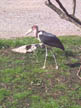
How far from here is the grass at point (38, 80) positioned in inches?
187

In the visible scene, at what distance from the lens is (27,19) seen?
10625 millimetres

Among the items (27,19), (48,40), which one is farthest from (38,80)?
(27,19)

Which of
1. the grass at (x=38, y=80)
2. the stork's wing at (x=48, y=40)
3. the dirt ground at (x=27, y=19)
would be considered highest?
the stork's wing at (x=48, y=40)

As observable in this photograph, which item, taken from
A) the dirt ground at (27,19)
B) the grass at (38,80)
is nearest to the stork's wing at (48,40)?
the grass at (38,80)

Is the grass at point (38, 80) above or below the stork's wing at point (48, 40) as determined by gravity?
below

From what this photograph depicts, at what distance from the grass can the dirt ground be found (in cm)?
222

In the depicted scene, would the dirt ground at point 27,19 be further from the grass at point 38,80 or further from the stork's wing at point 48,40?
the stork's wing at point 48,40

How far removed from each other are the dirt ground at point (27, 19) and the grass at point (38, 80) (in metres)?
2.22

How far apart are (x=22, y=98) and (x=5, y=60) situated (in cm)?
165

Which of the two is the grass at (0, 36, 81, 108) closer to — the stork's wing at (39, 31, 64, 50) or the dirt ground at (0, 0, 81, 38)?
the stork's wing at (39, 31, 64, 50)

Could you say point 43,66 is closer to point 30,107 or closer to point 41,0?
point 30,107

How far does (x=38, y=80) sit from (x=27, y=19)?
5.51m

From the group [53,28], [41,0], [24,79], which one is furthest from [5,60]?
[41,0]

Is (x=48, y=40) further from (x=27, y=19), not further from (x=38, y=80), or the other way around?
(x=27, y=19)
